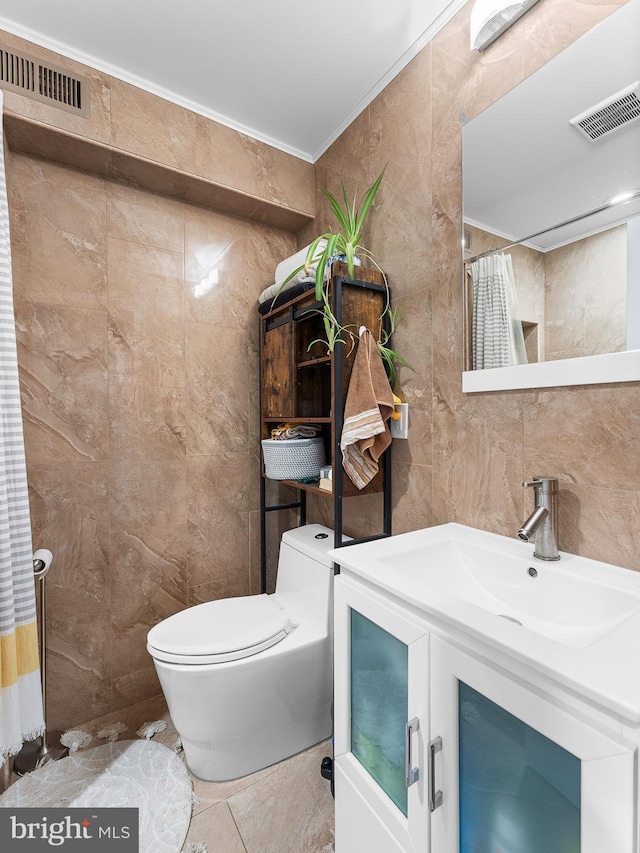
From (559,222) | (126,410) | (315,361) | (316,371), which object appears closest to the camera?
(559,222)

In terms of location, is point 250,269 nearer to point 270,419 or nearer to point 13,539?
point 270,419

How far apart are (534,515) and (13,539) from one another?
139 cm

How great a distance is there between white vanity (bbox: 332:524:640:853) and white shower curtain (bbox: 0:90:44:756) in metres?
0.90

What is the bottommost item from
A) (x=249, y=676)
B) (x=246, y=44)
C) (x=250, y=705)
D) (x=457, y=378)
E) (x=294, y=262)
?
(x=250, y=705)

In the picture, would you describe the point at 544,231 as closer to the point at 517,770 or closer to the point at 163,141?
the point at 517,770

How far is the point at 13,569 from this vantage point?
1212mm

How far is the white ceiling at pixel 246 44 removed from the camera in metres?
1.33

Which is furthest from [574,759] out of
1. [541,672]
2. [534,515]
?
[534,515]

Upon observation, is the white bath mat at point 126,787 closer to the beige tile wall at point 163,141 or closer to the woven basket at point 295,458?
the woven basket at point 295,458

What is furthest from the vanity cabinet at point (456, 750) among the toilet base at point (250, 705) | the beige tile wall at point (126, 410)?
the beige tile wall at point (126, 410)

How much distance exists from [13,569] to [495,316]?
1.54 m

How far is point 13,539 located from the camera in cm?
122
